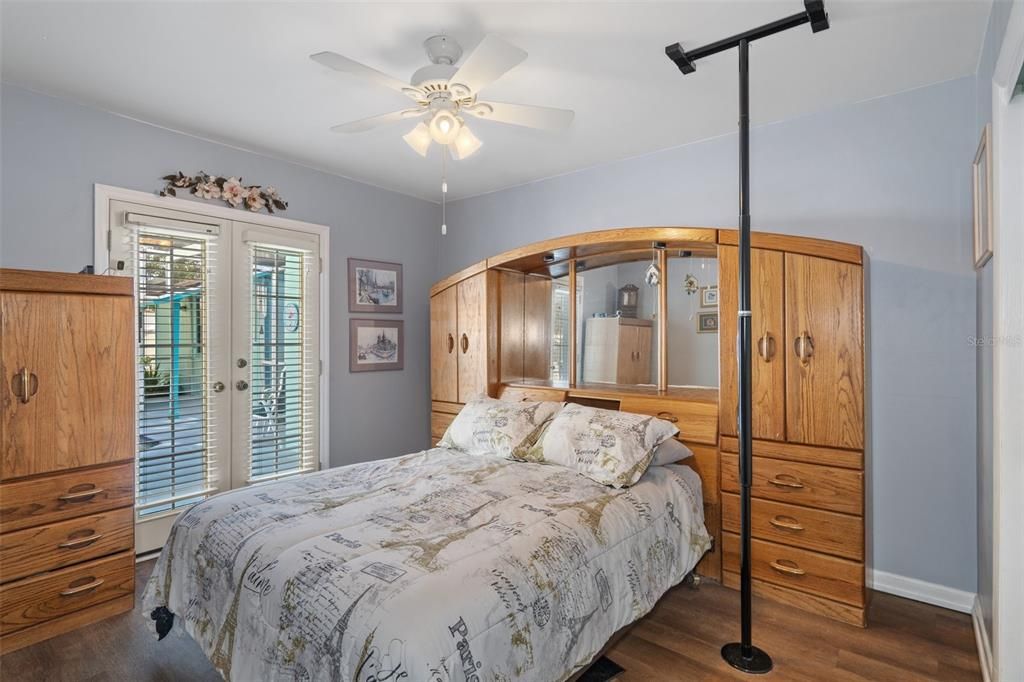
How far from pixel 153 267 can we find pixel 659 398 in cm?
306

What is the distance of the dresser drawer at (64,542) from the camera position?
7.38 feet

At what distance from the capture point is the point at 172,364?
3.27 meters

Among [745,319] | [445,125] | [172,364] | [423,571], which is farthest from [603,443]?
[172,364]

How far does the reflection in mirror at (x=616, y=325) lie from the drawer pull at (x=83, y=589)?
2.79 metres

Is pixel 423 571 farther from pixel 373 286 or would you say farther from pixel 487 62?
pixel 373 286

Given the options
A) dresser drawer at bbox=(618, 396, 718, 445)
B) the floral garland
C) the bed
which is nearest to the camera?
the bed

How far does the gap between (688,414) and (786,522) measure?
69 cm

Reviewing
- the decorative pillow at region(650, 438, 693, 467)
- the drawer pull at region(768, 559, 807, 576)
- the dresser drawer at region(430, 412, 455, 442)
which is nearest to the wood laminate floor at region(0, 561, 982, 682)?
the drawer pull at region(768, 559, 807, 576)

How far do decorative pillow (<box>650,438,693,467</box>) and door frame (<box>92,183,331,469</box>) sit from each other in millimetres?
2484

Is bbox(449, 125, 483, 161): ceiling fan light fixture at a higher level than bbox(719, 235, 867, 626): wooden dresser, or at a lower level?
higher

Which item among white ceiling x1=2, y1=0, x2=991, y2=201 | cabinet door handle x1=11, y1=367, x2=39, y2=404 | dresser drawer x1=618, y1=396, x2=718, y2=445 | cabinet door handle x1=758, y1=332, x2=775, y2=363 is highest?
white ceiling x1=2, y1=0, x2=991, y2=201

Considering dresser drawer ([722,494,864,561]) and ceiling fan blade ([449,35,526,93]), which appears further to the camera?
dresser drawer ([722,494,864,561])

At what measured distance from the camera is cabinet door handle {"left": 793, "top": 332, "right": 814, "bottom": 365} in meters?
2.59

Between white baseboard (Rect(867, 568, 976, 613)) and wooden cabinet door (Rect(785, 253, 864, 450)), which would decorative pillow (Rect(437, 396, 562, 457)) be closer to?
wooden cabinet door (Rect(785, 253, 864, 450))
